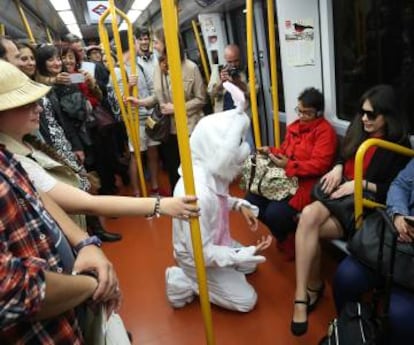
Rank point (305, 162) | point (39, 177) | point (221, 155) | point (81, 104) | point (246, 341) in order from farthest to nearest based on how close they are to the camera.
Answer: point (81, 104), point (305, 162), point (246, 341), point (221, 155), point (39, 177)

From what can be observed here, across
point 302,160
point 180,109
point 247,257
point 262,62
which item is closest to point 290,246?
point 302,160

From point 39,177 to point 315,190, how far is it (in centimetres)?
154

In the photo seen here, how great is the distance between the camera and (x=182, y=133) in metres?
1.10

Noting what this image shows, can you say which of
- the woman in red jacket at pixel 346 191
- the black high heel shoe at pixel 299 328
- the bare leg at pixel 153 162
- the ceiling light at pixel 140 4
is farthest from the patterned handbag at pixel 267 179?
the ceiling light at pixel 140 4

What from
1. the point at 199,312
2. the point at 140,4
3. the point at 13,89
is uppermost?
the point at 140,4

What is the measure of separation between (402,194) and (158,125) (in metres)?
2.24

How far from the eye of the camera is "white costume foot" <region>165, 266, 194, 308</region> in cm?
214

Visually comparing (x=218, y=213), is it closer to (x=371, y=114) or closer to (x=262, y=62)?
(x=371, y=114)

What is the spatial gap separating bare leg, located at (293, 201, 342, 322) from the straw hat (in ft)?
5.00

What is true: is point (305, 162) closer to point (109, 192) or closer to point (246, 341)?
point (246, 341)

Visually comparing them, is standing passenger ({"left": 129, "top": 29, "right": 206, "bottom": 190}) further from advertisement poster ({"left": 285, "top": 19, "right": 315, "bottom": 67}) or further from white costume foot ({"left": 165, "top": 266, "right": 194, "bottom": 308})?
white costume foot ({"left": 165, "top": 266, "right": 194, "bottom": 308})

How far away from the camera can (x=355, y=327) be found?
142cm

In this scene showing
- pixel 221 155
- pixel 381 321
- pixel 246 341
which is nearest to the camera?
pixel 381 321

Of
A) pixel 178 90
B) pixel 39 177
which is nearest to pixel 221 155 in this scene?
pixel 178 90
